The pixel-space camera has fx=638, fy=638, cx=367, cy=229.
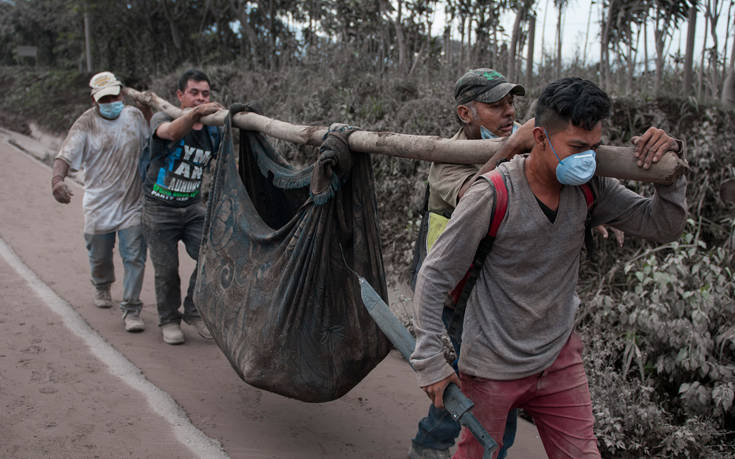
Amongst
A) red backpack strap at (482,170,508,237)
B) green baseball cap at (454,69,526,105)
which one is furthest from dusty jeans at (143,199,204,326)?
red backpack strap at (482,170,508,237)

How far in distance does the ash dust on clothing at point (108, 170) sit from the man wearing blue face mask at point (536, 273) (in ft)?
12.3

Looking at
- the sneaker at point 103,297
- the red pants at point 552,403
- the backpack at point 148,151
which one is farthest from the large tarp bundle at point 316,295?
the sneaker at point 103,297

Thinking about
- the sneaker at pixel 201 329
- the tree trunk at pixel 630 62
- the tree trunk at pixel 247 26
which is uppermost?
the tree trunk at pixel 247 26

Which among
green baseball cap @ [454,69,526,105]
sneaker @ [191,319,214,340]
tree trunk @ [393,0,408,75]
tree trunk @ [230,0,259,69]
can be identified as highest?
tree trunk @ [230,0,259,69]

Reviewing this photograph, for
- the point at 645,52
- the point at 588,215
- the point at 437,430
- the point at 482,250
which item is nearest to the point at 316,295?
the point at 437,430

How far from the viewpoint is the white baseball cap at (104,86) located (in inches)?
202

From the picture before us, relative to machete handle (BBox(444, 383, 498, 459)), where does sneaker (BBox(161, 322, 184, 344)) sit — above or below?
below

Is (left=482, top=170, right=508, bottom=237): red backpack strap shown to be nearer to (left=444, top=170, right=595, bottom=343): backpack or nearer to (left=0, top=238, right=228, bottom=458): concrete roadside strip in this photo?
(left=444, top=170, right=595, bottom=343): backpack

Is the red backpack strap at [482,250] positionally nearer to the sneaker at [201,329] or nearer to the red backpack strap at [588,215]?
the red backpack strap at [588,215]

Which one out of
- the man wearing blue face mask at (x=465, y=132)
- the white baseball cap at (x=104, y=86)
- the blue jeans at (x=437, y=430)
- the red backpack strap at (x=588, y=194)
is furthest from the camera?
the white baseball cap at (x=104, y=86)

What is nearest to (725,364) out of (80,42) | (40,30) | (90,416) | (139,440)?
(139,440)

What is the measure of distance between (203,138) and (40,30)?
23.5m

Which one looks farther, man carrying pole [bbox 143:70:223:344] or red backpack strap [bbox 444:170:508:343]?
man carrying pole [bbox 143:70:223:344]

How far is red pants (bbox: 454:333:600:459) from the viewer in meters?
2.24
